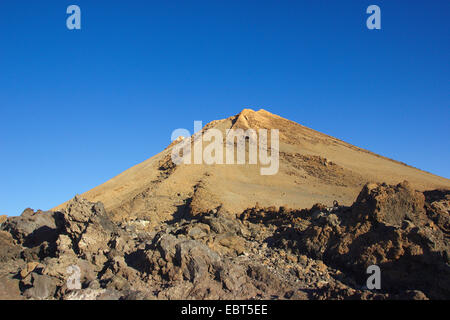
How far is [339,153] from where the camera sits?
121 ft

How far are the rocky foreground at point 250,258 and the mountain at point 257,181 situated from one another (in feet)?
24.0

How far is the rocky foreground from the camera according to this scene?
8.27 metres

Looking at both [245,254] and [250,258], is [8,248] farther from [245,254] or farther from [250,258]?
[250,258]

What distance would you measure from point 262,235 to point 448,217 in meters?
6.36

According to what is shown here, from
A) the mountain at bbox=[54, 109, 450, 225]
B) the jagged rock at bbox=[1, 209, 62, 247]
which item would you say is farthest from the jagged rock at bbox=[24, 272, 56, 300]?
the mountain at bbox=[54, 109, 450, 225]

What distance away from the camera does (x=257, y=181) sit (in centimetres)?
2842

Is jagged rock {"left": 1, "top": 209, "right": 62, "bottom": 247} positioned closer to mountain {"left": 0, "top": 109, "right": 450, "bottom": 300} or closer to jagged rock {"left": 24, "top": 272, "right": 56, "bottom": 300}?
mountain {"left": 0, "top": 109, "right": 450, "bottom": 300}

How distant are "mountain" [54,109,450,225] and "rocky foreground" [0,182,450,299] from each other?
733cm

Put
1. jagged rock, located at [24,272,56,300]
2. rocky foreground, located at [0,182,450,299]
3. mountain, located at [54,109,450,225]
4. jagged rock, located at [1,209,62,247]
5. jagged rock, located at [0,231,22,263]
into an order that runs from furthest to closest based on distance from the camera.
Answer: mountain, located at [54,109,450,225], jagged rock, located at [1,209,62,247], jagged rock, located at [0,231,22,263], jagged rock, located at [24,272,56,300], rocky foreground, located at [0,182,450,299]

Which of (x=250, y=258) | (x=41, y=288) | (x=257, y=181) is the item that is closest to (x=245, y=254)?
(x=250, y=258)

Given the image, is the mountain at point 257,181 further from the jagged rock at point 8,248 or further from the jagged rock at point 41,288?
the jagged rock at point 41,288

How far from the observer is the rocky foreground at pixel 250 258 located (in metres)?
8.27

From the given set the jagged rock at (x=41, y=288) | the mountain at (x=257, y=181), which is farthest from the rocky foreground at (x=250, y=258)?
the mountain at (x=257, y=181)
